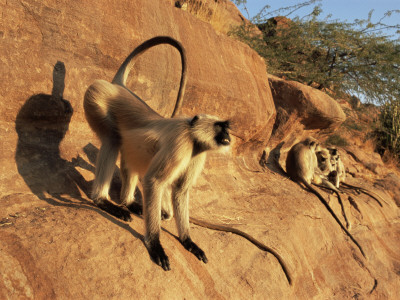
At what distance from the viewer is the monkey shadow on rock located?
2688 millimetres

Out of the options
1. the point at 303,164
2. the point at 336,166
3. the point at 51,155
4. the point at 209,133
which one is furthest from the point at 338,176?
the point at 51,155

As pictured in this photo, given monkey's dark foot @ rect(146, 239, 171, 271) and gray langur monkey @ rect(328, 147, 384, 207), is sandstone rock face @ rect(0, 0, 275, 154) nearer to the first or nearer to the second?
monkey's dark foot @ rect(146, 239, 171, 271)

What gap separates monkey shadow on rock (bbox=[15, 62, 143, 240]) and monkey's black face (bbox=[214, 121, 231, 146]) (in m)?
0.93

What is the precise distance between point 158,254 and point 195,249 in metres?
0.39

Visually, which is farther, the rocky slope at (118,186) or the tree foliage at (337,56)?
the tree foliage at (337,56)

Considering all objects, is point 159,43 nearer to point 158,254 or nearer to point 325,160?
point 158,254

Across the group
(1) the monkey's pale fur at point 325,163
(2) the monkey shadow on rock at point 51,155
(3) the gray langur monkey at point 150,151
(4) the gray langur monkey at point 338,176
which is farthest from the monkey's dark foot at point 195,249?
(4) the gray langur monkey at point 338,176

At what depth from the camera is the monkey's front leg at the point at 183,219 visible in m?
2.56

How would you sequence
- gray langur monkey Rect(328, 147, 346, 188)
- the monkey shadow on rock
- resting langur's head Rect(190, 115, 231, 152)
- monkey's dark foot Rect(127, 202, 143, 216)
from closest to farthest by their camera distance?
resting langur's head Rect(190, 115, 231, 152)
the monkey shadow on rock
monkey's dark foot Rect(127, 202, 143, 216)
gray langur monkey Rect(328, 147, 346, 188)

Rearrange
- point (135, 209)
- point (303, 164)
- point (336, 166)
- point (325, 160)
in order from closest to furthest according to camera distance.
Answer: point (135, 209) → point (303, 164) → point (325, 160) → point (336, 166)

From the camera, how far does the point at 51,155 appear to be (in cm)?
298

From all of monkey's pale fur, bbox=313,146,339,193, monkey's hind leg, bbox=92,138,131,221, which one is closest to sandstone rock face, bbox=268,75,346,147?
monkey's pale fur, bbox=313,146,339,193

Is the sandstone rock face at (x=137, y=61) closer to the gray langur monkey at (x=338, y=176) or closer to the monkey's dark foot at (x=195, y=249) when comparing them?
the monkey's dark foot at (x=195, y=249)

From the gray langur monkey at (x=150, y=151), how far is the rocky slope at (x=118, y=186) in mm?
158
